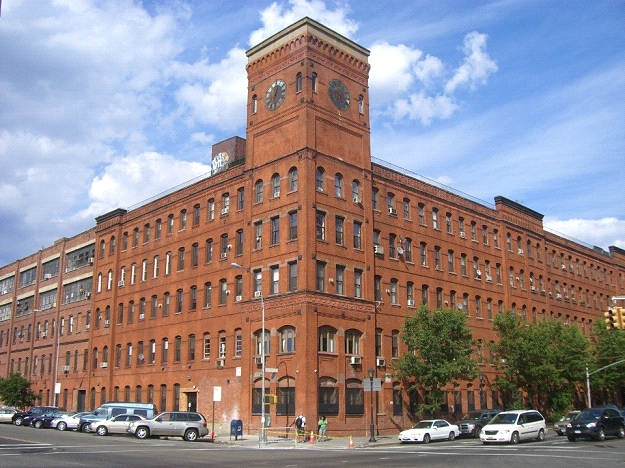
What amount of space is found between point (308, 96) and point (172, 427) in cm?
2373

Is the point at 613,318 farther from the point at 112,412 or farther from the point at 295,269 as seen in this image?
the point at 112,412

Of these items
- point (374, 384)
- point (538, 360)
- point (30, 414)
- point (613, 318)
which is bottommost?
point (30, 414)

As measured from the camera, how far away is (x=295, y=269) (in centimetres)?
4462

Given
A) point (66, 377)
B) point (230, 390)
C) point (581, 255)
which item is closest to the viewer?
point (230, 390)

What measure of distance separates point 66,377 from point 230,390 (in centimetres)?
3001

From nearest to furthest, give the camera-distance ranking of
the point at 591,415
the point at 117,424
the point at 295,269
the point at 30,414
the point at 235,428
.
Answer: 1. the point at 591,415
2. the point at 235,428
3. the point at 117,424
4. the point at 295,269
5. the point at 30,414

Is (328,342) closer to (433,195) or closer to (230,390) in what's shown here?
(230,390)

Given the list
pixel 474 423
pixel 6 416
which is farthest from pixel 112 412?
pixel 474 423

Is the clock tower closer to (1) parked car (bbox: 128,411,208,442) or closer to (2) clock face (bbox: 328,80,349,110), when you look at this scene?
(2) clock face (bbox: 328,80,349,110)

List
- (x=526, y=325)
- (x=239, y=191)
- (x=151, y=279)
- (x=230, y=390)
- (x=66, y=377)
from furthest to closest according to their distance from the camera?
(x=66, y=377)
(x=151, y=279)
(x=526, y=325)
(x=239, y=191)
(x=230, y=390)

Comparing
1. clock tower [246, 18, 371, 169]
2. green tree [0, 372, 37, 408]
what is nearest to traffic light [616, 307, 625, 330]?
clock tower [246, 18, 371, 169]

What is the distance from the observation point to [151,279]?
60.0 meters

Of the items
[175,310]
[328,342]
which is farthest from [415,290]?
[175,310]

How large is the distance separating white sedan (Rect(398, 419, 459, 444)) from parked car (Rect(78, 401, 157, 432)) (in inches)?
699
